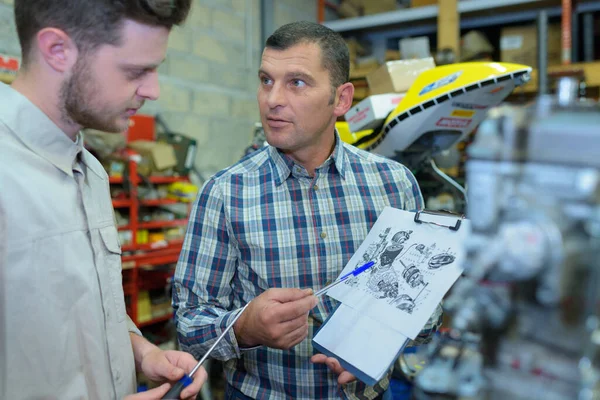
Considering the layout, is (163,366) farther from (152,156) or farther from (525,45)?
(525,45)

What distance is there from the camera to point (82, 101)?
0.74 meters

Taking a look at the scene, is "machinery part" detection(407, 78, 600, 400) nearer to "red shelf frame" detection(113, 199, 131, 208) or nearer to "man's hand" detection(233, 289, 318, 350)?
"man's hand" detection(233, 289, 318, 350)

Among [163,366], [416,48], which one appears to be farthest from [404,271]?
[416,48]

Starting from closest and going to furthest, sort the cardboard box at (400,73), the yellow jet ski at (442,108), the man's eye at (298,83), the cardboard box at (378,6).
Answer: the man's eye at (298,83)
the yellow jet ski at (442,108)
the cardboard box at (400,73)
the cardboard box at (378,6)

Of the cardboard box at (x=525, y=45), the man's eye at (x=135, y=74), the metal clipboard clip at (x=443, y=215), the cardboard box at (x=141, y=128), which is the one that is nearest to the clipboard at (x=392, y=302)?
the metal clipboard clip at (x=443, y=215)

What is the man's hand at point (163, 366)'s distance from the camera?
695 millimetres

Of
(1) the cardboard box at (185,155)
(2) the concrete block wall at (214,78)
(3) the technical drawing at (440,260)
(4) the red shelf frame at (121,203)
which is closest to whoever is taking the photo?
(3) the technical drawing at (440,260)

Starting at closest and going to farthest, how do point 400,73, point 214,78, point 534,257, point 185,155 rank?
point 534,257
point 400,73
point 185,155
point 214,78

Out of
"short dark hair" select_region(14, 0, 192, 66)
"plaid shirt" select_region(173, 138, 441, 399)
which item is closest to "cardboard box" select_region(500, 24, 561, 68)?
"plaid shirt" select_region(173, 138, 441, 399)

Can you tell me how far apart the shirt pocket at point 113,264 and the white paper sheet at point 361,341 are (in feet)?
1.19

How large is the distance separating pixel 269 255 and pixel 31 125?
1.70 ft

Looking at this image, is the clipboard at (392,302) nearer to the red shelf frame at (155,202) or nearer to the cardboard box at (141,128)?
the red shelf frame at (155,202)

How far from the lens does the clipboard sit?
2.35 feet

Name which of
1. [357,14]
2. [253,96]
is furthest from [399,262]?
[357,14]
